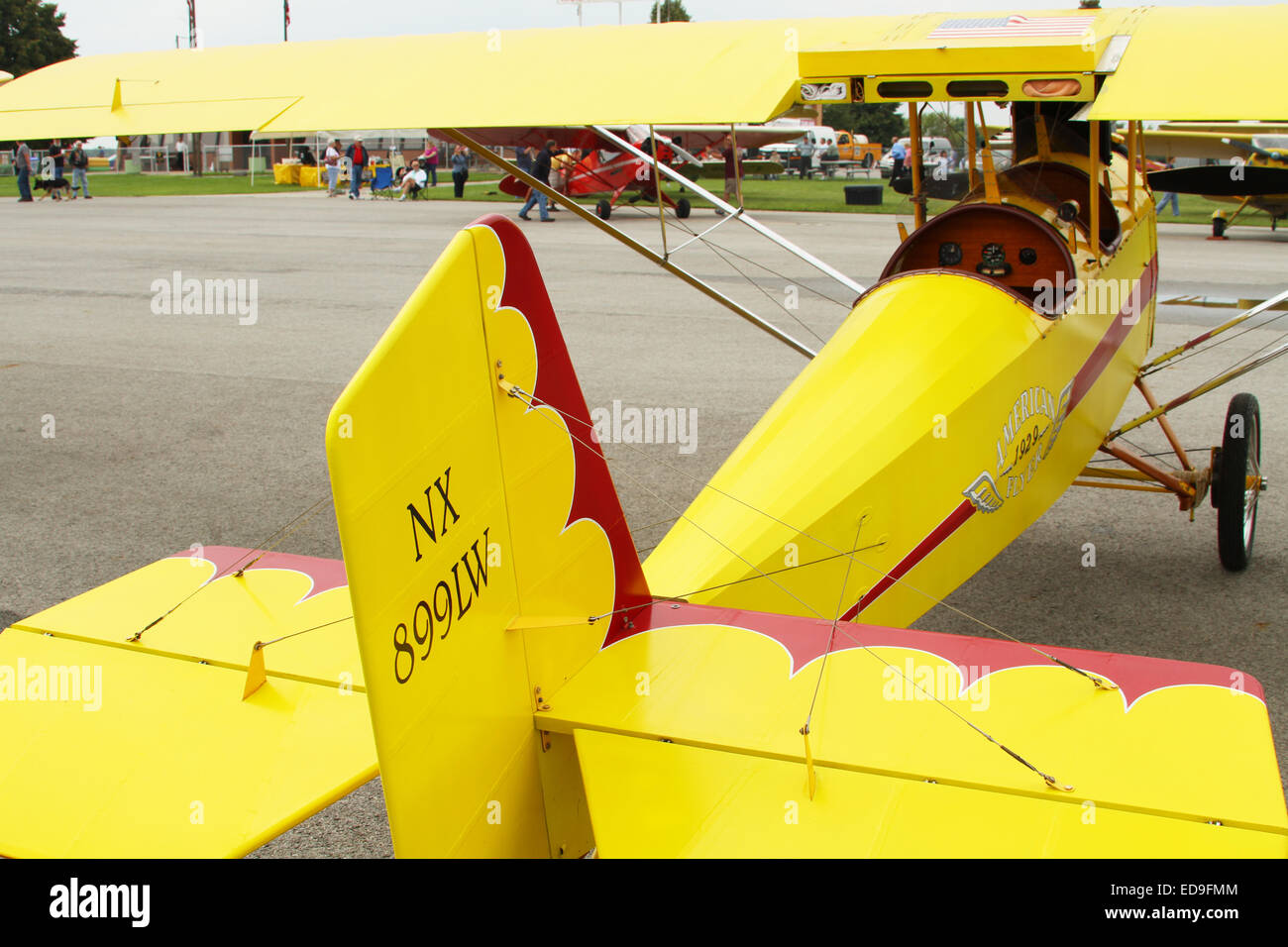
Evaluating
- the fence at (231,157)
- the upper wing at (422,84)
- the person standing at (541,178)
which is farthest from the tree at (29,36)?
the upper wing at (422,84)

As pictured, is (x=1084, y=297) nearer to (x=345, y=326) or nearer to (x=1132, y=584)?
(x=1132, y=584)

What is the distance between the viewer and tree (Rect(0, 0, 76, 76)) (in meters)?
65.5

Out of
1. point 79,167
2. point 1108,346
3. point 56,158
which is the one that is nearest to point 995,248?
point 1108,346

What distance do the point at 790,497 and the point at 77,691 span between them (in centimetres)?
204

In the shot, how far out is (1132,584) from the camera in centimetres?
617

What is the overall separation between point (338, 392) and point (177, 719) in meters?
7.91

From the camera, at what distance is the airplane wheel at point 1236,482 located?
19.7ft

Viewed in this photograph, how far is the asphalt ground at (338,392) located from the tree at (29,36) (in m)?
53.9

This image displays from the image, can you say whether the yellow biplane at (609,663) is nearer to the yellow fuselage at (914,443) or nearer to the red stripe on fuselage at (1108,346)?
the yellow fuselage at (914,443)

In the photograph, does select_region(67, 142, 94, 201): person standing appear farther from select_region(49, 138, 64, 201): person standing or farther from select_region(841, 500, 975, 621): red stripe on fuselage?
select_region(841, 500, 975, 621): red stripe on fuselage

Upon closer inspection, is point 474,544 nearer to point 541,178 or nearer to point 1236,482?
point 1236,482

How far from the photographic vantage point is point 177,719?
8.59 feet

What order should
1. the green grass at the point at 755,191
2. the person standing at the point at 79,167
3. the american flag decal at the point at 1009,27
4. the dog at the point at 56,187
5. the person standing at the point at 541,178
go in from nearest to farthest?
1. the american flag decal at the point at 1009,27
2. the person standing at the point at 541,178
3. the green grass at the point at 755,191
4. the dog at the point at 56,187
5. the person standing at the point at 79,167
